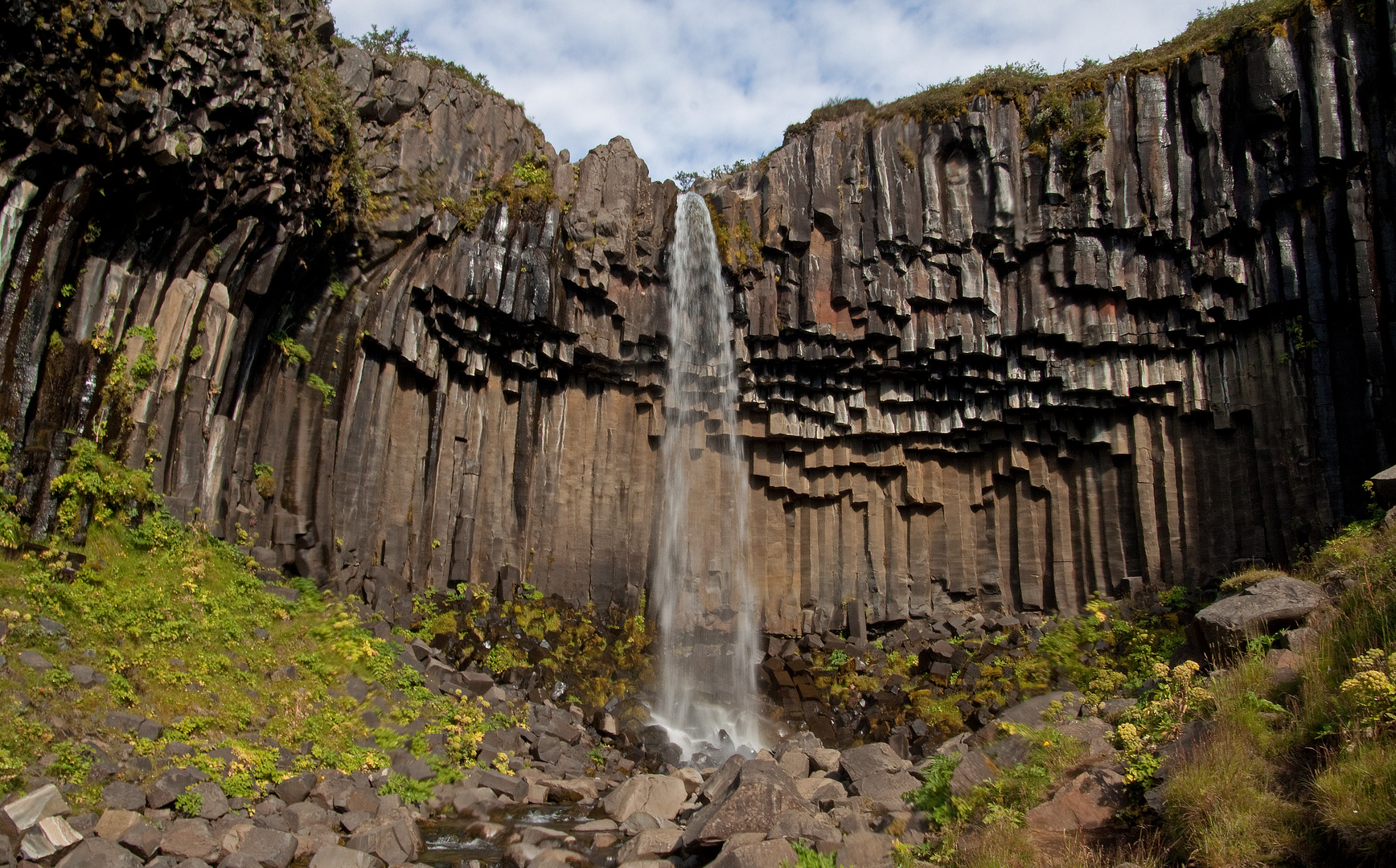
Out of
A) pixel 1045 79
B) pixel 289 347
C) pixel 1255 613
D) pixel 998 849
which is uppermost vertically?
pixel 1045 79

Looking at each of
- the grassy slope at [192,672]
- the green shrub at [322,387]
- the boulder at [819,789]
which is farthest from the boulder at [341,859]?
the green shrub at [322,387]

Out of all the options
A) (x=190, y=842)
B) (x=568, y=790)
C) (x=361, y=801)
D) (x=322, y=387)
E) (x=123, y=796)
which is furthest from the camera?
(x=322, y=387)

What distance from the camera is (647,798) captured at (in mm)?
10711

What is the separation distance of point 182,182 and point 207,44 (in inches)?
75.8

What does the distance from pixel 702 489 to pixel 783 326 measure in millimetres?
4046

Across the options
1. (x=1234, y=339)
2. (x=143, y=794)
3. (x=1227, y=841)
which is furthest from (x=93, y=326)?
(x=1234, y=339)

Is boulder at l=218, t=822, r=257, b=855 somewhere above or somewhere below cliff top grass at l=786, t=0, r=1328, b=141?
below

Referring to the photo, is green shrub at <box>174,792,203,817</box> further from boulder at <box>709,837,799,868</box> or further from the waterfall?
the waterfall

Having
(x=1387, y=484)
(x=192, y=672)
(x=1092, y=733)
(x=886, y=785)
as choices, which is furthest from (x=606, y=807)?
(x=1387, y=484)

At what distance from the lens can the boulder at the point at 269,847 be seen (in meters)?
8.06

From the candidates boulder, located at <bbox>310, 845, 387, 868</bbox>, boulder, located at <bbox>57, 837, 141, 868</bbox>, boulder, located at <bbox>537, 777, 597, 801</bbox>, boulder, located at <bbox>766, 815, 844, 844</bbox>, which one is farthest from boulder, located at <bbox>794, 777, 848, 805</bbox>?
boulder, located at <bbox>57, 837, 141, 868</bbox>

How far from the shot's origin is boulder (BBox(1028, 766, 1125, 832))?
21.7 ft

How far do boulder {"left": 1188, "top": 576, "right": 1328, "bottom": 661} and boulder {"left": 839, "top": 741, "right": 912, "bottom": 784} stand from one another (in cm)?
344

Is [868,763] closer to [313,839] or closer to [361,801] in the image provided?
[361,801]
